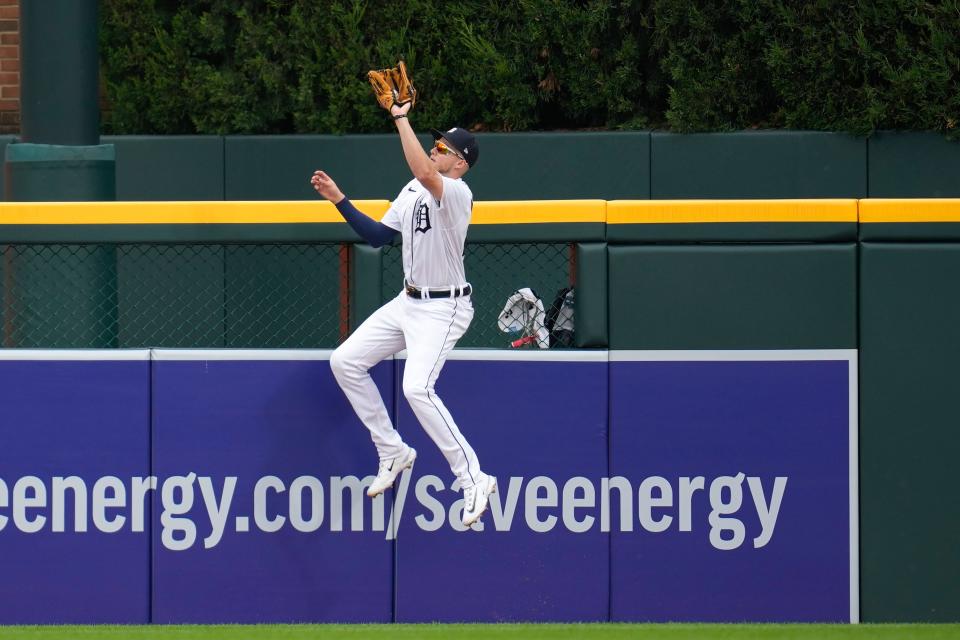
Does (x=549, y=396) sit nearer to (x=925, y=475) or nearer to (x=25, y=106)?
(x=925, y=475)

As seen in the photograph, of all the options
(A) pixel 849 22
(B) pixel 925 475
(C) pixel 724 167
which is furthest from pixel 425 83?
(B) pixel 925 475

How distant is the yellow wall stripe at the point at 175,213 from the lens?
5.30 metres

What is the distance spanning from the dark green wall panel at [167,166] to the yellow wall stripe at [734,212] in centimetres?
478

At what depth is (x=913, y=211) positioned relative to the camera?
523 centimetres

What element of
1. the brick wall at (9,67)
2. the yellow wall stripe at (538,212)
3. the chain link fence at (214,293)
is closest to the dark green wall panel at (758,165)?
the chain link fence at (214,293)

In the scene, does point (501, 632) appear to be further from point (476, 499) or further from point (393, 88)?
point (393, 88)

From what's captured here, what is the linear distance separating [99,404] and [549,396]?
1787mm

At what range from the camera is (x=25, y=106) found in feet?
22.4

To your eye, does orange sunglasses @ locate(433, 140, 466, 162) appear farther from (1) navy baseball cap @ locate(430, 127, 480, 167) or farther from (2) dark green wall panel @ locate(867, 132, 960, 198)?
(2) dark green wall panel @ locate(867, 132, 960, 198)

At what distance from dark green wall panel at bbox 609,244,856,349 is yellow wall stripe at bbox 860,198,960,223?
0.29 meters

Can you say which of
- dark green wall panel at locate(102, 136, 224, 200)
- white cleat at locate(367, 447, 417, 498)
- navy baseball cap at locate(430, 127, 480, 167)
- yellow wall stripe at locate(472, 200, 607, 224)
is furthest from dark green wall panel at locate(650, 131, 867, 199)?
white cleat at locate(367, 447, 417, 498)

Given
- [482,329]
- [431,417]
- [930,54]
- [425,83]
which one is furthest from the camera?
[425,83]

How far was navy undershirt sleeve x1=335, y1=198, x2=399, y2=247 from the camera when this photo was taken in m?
4.93

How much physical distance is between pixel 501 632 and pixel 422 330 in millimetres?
1205
